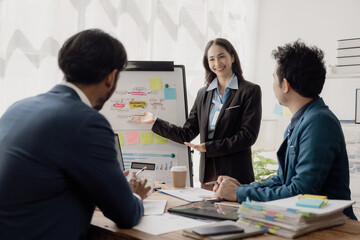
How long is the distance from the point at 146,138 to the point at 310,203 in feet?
5.45

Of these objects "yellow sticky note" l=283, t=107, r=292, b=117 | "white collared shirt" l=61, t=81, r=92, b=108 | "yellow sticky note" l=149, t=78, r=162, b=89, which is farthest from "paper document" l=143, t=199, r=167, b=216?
"yellow sticky note" l=283, t=107, r=292, b=117

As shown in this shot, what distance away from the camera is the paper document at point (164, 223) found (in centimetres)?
119

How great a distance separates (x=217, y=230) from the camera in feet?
3.60

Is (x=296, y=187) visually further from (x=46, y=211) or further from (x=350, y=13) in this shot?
(x=350, y=13)

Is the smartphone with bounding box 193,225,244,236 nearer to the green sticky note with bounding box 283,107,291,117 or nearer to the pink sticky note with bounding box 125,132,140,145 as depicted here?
the pink sticky note with bounding box 125,132,140,145

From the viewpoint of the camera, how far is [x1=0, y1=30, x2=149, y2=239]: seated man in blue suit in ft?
3.35

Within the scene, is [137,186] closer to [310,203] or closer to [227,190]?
[227,190]

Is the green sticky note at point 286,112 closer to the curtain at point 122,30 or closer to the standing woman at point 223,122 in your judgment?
the curtain at point 122,30

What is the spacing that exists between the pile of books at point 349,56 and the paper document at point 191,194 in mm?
2027

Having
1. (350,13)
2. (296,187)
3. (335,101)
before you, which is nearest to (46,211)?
(296,187)

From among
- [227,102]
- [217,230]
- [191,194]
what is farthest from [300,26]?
[217,230]

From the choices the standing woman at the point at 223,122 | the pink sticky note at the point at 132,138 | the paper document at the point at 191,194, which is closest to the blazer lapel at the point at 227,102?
the standing woman at the point at 223,122

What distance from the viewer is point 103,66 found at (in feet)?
3.91

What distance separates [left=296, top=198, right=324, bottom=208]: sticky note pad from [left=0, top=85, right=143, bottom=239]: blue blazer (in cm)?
55
